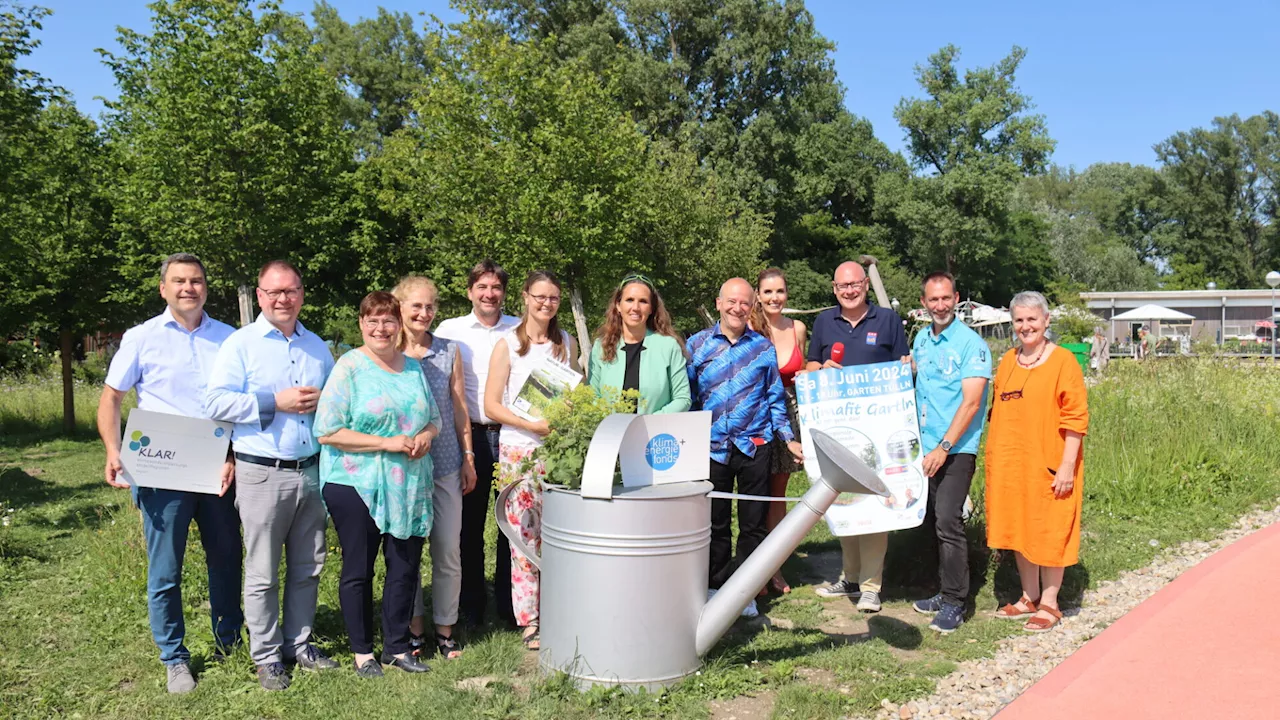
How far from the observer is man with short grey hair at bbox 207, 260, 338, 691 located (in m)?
3.87

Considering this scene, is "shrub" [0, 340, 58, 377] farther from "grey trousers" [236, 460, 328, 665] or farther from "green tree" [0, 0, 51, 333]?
"grey trousers" [236, 460, 328, 665]

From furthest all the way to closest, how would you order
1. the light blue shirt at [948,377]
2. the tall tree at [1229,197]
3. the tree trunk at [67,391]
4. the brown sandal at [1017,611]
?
the tall tree at [1229,197] < the tree trunk at [67,391] < the brown sandal at [1017,611] < the light blue shirt at [948,377]

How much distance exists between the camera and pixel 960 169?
4453 centimetres

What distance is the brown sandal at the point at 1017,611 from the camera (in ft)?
16.5

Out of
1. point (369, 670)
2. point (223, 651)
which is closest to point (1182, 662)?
point (369, 670)

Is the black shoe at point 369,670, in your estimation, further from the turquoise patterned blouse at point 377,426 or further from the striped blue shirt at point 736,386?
the striped blue shirt at point 736,386

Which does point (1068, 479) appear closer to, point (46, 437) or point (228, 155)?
point (228, 155)

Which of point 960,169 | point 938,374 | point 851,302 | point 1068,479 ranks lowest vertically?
point 1068,479

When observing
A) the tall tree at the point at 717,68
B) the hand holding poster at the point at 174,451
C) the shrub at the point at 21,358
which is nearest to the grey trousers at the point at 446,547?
the hand holding poster at the point at 174,451

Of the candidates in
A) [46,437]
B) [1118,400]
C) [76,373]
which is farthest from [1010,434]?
[76,373]

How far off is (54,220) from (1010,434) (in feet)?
53.8

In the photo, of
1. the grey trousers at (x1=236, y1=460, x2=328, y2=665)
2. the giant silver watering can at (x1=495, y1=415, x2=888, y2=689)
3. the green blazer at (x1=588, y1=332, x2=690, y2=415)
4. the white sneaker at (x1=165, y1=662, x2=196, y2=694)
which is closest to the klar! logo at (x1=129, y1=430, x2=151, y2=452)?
the grey trousers at (x1=236, y1=460, x2=328, y2=665)

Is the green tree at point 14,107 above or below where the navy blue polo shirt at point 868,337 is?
above

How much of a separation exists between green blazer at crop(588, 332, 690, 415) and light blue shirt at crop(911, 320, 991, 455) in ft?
4.58
